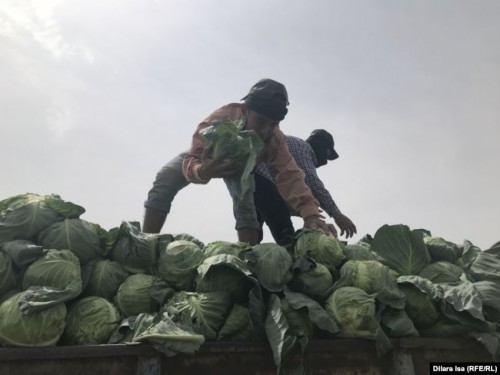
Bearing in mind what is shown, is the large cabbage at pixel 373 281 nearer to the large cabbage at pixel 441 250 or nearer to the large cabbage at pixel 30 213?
the large cabbage at pixel 441 250

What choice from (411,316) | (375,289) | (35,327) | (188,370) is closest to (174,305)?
(188,370)

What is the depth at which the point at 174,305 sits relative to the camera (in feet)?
10.2

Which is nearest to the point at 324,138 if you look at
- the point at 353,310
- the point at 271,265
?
Result: the point at 271,265

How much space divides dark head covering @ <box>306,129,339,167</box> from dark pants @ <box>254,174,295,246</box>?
96.7 inches

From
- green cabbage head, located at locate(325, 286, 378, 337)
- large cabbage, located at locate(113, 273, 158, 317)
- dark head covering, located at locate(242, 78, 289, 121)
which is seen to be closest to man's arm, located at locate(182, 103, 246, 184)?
dark head covering, located at locate(242, 78, 289, 121)

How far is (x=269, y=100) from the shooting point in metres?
5.01

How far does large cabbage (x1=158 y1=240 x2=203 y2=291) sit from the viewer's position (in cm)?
338

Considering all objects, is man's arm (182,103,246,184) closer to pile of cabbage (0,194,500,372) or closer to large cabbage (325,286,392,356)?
pile of cabbage (0,194,500,372)

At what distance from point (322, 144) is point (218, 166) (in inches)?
180

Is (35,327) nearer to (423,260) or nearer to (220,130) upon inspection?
(220,130)

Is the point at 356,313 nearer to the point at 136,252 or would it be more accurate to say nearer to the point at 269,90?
the point at 136,252

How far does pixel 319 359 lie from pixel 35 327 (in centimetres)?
188

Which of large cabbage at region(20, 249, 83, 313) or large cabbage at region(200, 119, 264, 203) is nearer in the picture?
large cabbage at region(20, 249, 83, 313)

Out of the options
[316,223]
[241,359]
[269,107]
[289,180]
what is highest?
[269,107]
